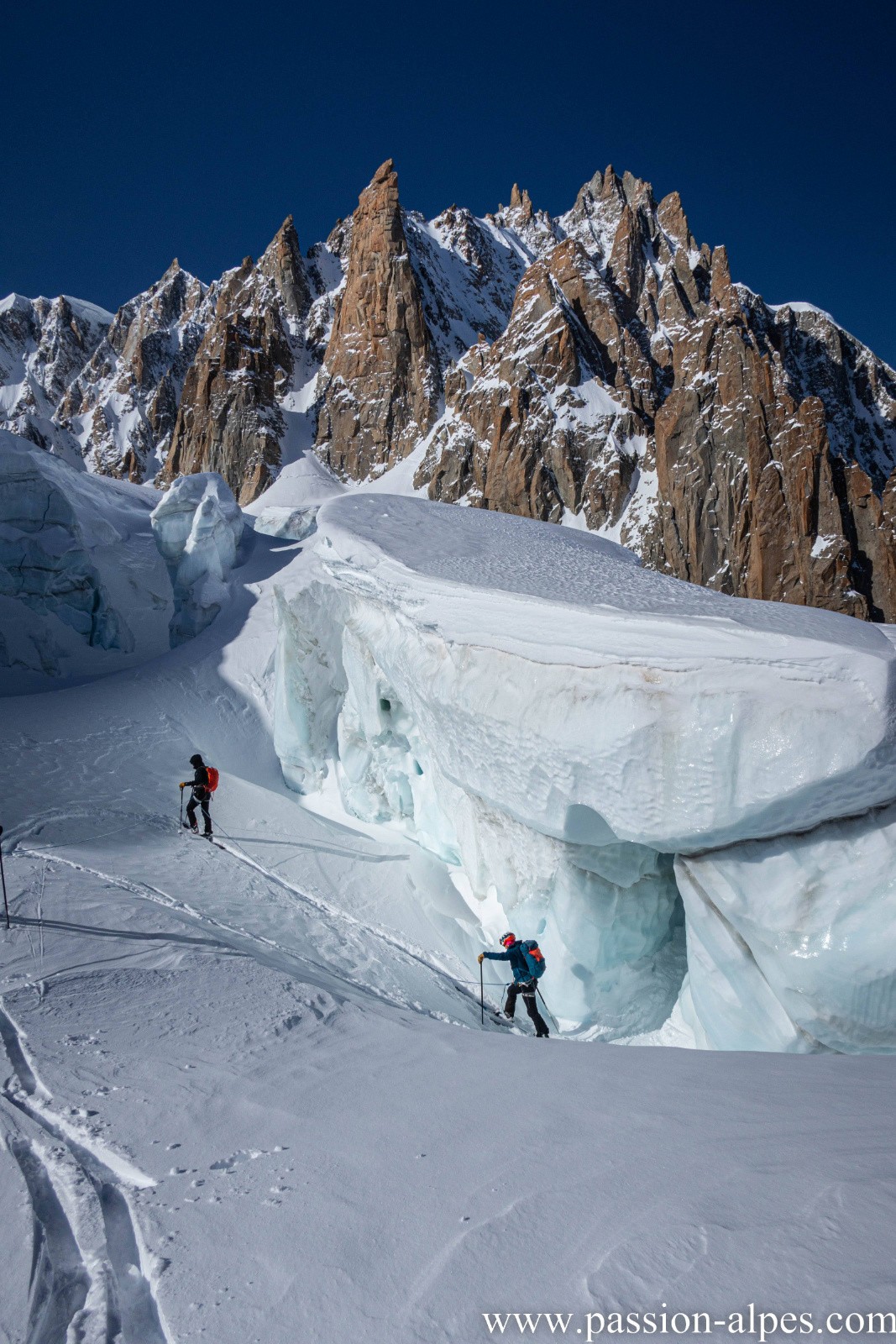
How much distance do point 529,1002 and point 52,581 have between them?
1498 cm

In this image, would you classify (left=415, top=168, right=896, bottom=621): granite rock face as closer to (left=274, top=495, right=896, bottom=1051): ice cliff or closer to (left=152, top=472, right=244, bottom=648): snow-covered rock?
(left=152, top=472, right=244, bottom=648): snow-covered rock

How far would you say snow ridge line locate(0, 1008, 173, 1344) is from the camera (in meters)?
1.42

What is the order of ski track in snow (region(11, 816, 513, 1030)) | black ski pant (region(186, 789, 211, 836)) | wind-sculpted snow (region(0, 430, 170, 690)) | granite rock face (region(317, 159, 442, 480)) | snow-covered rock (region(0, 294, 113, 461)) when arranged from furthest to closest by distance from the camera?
snow-covered rock (region(0, 294, 113, 461)) → granite rock face (region(317, 159, 442, 480)) → wind-sculpted snow (region(0, 430, 170, 690)) → black ski pant (region(186, 789, 211, 836)) → ski track in snow (region(11, 816, 513, 1030))

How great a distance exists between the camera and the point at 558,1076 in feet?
8.89

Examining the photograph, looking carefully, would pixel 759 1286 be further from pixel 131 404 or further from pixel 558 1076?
pixel 131 404

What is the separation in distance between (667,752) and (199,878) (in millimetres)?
4336

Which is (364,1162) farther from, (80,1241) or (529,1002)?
(529,1002)

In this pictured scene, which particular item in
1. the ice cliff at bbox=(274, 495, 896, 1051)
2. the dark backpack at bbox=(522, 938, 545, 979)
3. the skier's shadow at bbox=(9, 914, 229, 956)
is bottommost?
the skier's shadow at bbox=(9, 914, 229, 956)

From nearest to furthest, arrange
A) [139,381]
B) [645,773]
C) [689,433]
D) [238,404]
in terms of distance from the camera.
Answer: [645,773] < [689,433] < [238,404] < [139,381]

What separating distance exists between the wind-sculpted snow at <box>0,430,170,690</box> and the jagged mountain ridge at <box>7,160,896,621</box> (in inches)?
1119

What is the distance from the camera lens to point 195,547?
15.0 m

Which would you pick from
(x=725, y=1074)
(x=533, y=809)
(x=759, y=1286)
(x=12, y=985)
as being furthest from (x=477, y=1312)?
(x=533, y=809)

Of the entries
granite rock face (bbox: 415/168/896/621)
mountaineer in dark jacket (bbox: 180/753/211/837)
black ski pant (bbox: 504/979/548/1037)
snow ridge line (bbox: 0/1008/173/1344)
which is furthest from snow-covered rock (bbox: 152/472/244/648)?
granite rock face (bbox: 415/168/896/621)

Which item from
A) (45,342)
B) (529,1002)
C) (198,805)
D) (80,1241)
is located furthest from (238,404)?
(80,1241)
